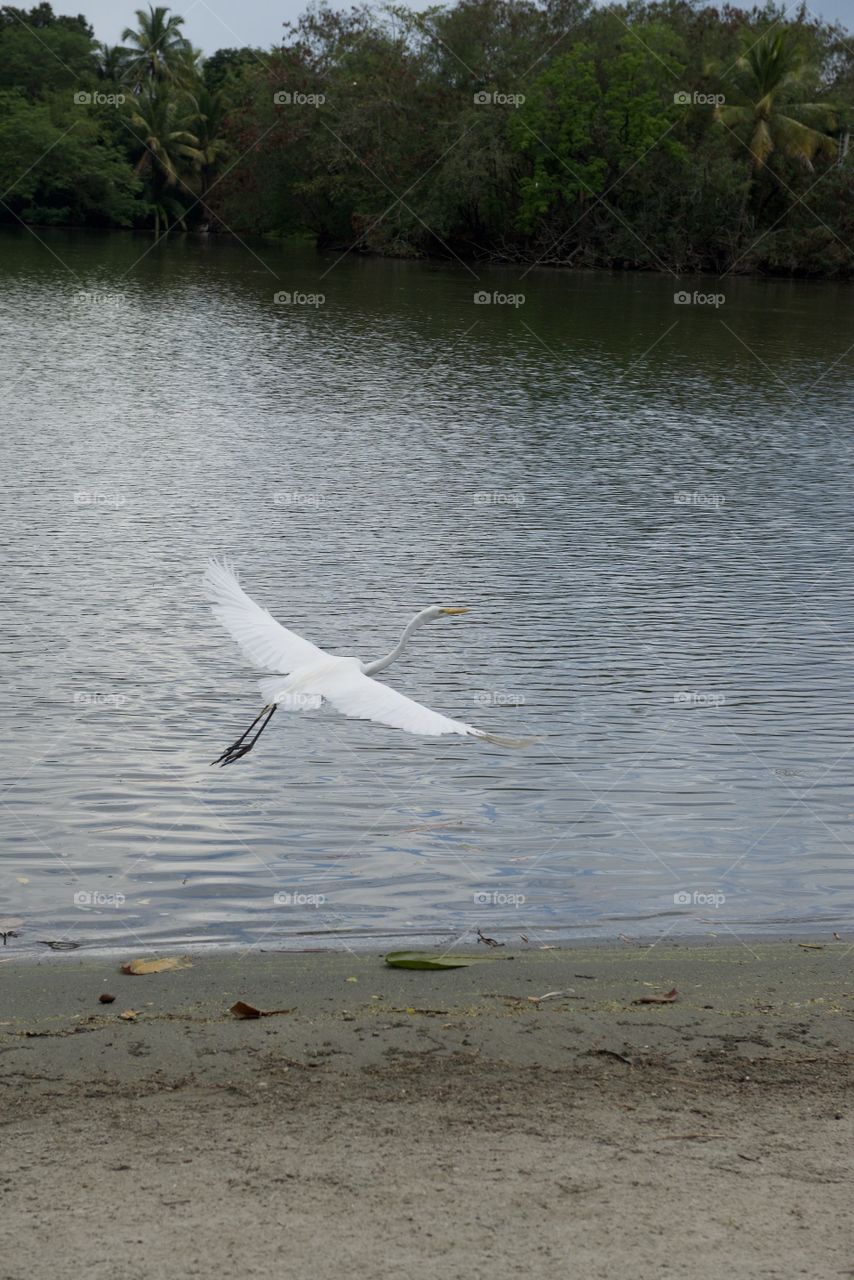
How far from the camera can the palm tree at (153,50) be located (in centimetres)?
8212

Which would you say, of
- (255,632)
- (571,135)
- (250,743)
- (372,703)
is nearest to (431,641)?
(250,743)

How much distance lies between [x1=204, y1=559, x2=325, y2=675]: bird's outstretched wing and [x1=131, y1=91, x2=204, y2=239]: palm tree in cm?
7418

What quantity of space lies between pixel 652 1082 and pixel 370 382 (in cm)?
2335

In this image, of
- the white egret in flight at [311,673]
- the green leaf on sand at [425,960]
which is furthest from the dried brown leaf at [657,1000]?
the white egret in flight at [311,673]

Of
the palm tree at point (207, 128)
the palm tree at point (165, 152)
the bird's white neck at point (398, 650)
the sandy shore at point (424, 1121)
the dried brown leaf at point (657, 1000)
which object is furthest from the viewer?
the palm tree at point (207, 128)

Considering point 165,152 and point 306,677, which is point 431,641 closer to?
point 306,677

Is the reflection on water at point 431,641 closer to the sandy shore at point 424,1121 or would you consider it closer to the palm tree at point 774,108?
the sandy shore at point 424,1121

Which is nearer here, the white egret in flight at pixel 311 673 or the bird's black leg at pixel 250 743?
the white egret in flight at pixel 311 673

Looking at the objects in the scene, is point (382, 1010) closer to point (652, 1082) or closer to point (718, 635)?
point (652, 1082)

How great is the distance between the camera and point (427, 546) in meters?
15.9

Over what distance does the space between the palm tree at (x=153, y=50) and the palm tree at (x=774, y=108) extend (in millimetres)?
39092

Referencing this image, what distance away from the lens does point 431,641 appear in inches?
483

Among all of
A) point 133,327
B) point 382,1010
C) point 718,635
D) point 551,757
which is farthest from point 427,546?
point 133,327

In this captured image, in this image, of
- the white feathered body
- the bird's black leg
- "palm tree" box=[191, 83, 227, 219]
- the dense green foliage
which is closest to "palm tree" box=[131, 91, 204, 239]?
"palm tree" box=[191, 83, 227, 219]
